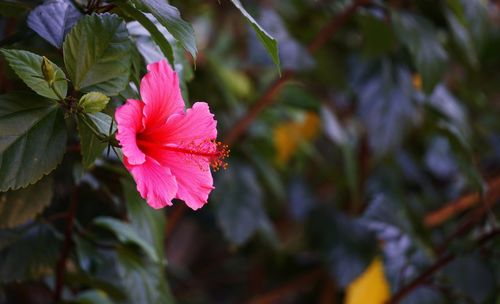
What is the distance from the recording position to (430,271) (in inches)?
41.4

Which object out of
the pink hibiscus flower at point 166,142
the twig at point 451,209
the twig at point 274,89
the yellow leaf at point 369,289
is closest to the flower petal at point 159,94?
the pink hibiscus flower at point 166,142

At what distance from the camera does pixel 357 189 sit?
1.40 m

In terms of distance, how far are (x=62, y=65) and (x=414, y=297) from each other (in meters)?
0.75

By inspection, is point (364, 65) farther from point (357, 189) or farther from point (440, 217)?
point (440, 217)

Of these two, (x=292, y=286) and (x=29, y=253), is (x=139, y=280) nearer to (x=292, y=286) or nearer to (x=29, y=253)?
(x=29, y=253)

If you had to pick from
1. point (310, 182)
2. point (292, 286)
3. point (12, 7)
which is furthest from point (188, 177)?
point (310, 182)

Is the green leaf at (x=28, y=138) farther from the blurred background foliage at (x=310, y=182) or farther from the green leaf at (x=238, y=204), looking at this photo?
the green leaf at (x=238, y=204)

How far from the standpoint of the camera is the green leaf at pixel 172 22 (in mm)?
548

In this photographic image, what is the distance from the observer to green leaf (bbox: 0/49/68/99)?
52 cm

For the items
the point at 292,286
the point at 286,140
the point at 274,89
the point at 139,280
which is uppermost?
the point at 274,89

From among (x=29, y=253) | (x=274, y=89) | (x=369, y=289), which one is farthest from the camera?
(x=369, y=289)

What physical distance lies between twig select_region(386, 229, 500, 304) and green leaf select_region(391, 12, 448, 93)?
0.25m

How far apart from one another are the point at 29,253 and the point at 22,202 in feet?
0.26

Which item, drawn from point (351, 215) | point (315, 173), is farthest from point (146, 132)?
point (315, 173)
